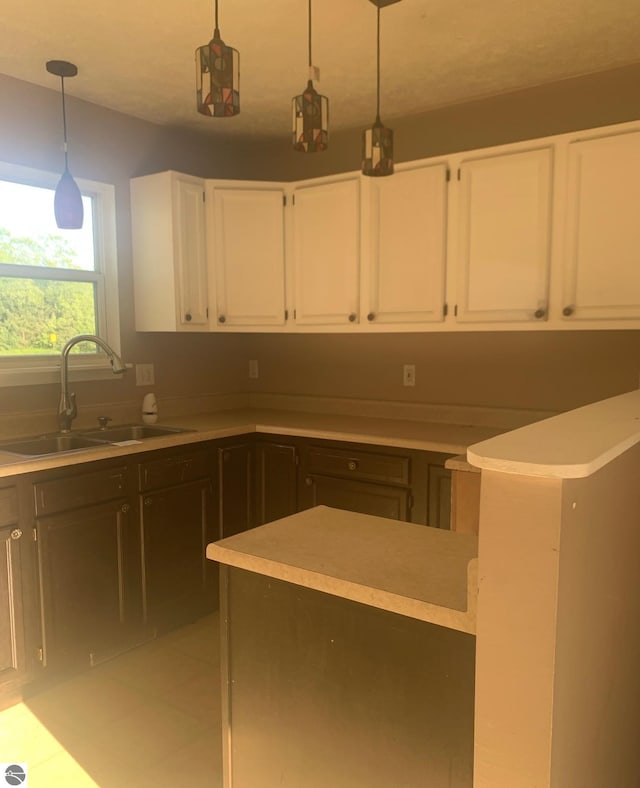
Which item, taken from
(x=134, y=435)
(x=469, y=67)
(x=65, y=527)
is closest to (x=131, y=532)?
(x=65, y=527)

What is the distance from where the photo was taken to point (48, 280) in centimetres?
299

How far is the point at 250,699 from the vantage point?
1324 mm

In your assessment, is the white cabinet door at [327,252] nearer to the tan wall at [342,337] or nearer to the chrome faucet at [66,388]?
the tan wall at [342,337]

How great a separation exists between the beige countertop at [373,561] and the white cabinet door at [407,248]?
1.57 m

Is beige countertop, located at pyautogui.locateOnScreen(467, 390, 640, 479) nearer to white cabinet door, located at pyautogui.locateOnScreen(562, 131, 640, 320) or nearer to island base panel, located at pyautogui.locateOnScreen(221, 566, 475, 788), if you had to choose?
island base panel, located at pyautogui.locateOnScreen(221, 566, 475, 788)

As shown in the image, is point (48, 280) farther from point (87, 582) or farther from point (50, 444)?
point (87, 582)

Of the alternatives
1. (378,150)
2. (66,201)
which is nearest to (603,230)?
(378,150)

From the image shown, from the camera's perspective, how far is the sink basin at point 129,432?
2938 mm

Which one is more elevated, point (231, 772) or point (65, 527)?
point (65, 527)

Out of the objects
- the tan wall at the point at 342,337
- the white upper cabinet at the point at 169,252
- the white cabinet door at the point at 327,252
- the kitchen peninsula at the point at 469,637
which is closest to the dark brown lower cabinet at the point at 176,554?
the tan wall at the point at 342,337

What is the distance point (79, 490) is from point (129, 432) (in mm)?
695

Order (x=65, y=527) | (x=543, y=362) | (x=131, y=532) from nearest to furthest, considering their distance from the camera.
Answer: (x=65, y=527) → (x=131, y=532) → (x=543, y=362)

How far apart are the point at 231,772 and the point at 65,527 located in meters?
1.33

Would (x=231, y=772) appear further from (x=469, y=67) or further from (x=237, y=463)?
(x=469, y=67)
